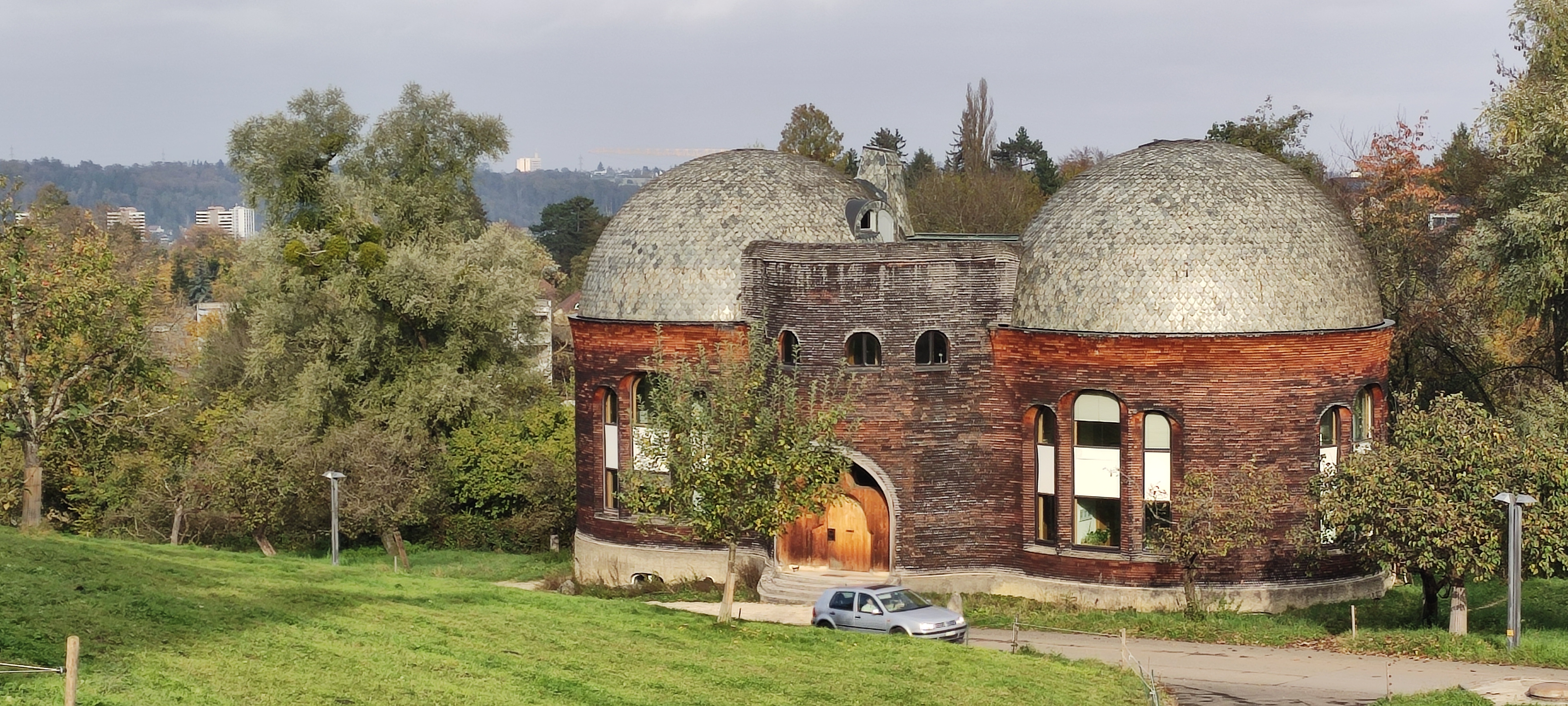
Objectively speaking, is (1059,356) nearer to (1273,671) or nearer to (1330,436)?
(1330,436)

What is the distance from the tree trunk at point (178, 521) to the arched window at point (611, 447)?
14.6 metres

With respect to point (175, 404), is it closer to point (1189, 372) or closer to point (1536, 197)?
point (1189, 372)

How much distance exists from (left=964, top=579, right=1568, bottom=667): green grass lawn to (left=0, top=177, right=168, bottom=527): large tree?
24.7 m

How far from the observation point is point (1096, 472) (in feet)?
131

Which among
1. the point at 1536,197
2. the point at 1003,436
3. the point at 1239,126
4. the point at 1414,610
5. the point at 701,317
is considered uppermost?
the point at 1239,126

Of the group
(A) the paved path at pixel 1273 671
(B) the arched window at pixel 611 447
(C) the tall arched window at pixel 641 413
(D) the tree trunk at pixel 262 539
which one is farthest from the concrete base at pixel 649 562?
(D) the tree trunk at pixel 262 539

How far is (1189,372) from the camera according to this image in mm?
38719

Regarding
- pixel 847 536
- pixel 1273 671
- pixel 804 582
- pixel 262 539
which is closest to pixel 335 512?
pixel 262 539

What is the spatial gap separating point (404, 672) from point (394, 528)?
98.7 feet

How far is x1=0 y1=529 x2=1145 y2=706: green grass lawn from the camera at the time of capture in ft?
76.5

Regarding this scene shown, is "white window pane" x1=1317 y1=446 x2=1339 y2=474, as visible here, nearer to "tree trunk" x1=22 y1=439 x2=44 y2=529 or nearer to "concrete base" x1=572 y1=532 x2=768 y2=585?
"concrete base" x1=572 y1=532 x2=768 y2=585

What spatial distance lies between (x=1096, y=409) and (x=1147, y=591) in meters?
4.24

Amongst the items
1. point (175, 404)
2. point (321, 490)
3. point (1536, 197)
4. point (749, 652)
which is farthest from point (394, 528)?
point (1536, 197)

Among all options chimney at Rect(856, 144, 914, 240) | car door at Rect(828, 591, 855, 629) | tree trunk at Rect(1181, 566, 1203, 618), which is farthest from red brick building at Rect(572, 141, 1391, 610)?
car door at Rect(828, 591, 855, 629)
